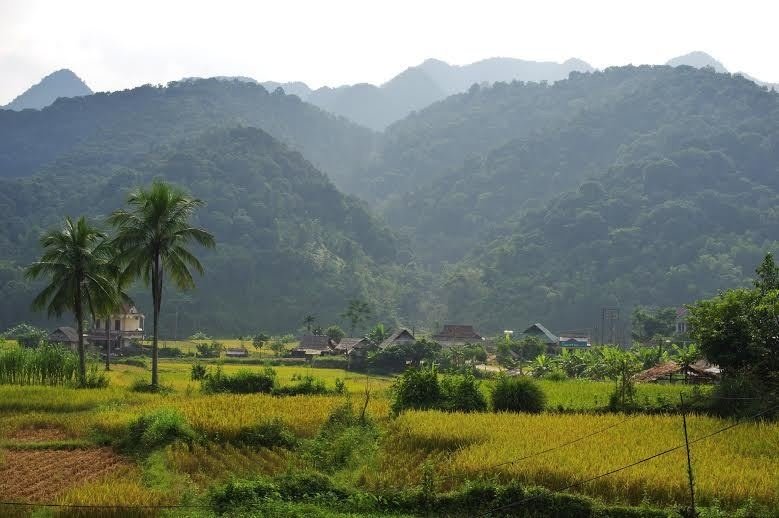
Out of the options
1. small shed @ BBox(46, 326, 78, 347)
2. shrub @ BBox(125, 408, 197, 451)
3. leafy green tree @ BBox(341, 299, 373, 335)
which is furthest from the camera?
leafy green tree @ BBox(341, 299, 373, 335)

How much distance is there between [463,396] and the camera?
2417 centimetres

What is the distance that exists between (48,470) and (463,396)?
42.1ft

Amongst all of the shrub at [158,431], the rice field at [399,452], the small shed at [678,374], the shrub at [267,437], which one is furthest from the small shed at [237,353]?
the shrub at [267,437]

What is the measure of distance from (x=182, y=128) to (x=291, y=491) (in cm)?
16068

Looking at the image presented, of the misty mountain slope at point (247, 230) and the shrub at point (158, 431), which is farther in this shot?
the misty mountain slope at point (247, 230)

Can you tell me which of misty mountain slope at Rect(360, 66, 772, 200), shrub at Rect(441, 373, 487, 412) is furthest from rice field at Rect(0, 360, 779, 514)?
misty mountain slope at Rect(360, 66, 772, 200)

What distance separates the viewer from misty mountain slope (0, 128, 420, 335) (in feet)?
332

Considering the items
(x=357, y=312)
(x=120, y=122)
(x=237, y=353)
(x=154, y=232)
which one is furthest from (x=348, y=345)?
(x=120, y=122)

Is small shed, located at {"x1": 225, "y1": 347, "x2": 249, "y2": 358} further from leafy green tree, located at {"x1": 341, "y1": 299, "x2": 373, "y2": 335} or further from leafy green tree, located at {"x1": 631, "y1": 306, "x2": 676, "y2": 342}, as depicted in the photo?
leafy green tree, located at {"x1": 631, "y1": 306, "x2": 676, "y2": 342}

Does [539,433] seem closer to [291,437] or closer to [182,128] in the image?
[291,437]

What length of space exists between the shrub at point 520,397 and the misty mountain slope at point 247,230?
2911 inches

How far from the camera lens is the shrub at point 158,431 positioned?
17828 millimetres

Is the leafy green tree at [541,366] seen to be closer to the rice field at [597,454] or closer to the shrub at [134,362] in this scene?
the rice field at [597,454]

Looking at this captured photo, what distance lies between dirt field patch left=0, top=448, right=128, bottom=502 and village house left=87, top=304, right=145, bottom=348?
43487mm
